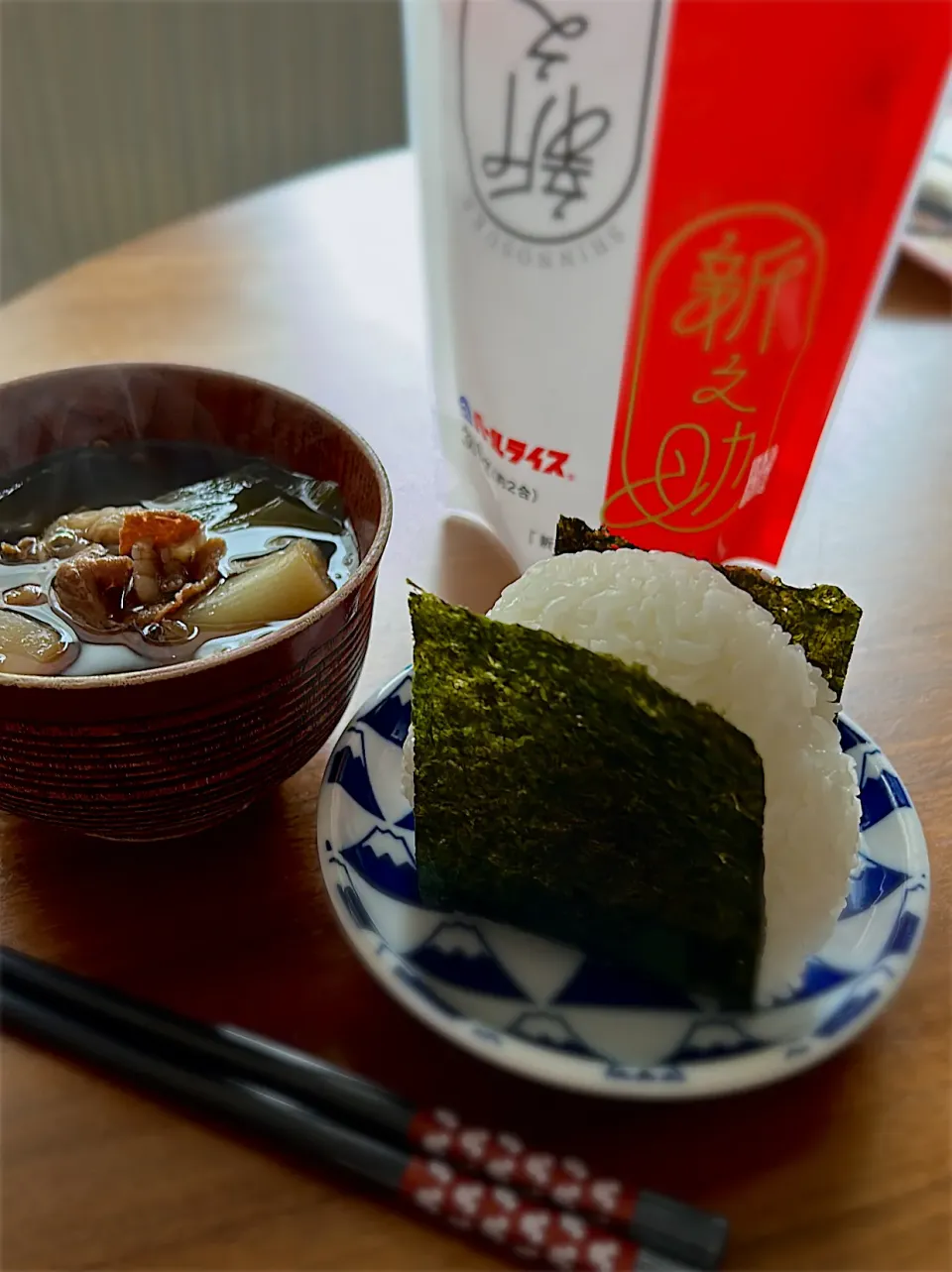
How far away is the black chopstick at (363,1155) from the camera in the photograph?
1.61 ft

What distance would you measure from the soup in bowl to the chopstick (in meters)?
0.10

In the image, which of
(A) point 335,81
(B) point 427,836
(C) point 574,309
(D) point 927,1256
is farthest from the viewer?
(A) point 335,81

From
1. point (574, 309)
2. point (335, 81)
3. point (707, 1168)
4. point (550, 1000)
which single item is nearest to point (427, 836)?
point (550, 1000)

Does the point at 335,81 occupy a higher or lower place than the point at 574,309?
lower

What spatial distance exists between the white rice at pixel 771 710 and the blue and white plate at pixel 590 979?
0.11ft

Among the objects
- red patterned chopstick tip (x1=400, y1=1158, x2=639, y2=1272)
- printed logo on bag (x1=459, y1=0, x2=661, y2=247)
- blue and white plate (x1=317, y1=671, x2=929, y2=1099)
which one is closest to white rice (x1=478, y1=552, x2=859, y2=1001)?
blue and white plate (x1=317, y1=671, x2=929, y2=1099)

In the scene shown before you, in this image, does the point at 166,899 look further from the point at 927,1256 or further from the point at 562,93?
the point at 562,93

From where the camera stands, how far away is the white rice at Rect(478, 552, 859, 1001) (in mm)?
575

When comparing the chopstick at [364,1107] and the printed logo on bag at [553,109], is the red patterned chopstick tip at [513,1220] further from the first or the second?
the printed logo on bag at [553,109]

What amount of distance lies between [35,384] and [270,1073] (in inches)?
19.9

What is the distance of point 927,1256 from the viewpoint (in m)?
0.52

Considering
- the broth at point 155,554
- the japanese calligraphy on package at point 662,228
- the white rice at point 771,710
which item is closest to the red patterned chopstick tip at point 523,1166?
the white rice at point 771,710

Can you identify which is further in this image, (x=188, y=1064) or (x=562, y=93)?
(x=562, y=93)

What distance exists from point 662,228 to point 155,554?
390 millimetres
